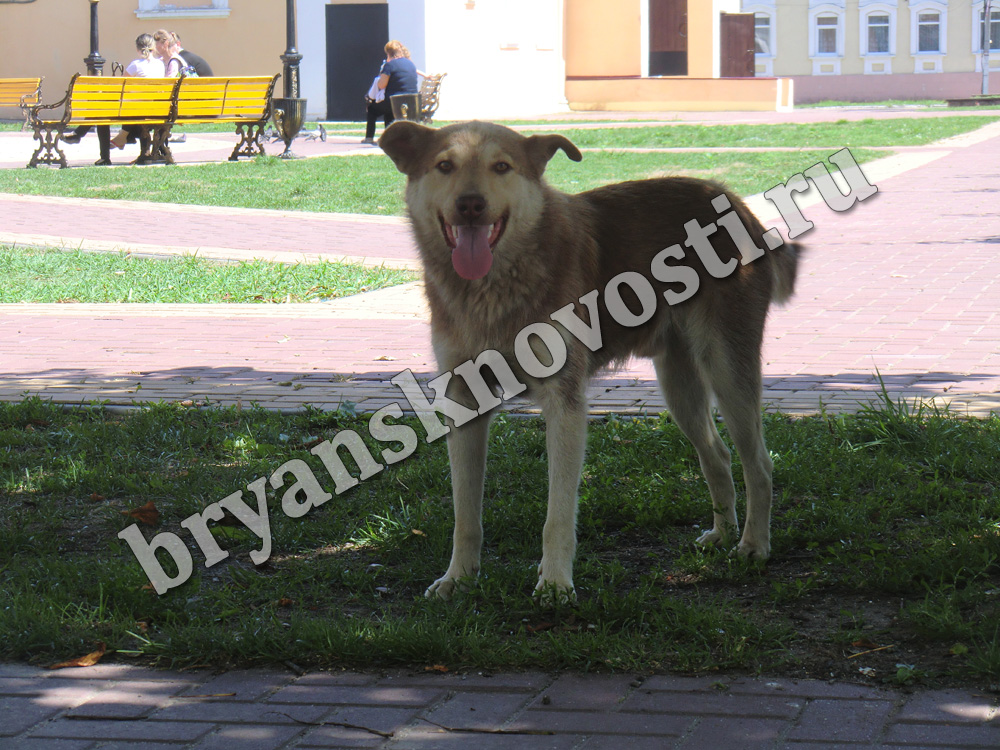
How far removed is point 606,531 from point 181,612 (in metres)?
1.65

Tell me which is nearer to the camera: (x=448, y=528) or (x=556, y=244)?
(x=556, y=244)

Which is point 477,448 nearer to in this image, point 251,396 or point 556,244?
point 556,244

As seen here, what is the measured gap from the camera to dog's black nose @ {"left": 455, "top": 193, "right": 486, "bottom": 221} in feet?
12.0

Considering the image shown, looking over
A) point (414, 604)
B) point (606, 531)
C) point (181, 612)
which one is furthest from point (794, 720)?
point (181, 612)

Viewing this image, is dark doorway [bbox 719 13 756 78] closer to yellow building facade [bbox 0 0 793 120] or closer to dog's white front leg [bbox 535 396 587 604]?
yellow building facade [bbox 0 0 793 120]

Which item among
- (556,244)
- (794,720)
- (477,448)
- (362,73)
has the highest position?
(362,73)

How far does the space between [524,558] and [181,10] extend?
3370cm

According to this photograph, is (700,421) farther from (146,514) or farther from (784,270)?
A: (146,514)

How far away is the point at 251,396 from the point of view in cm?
640

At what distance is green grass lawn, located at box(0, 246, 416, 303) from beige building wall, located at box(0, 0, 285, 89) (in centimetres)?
2485

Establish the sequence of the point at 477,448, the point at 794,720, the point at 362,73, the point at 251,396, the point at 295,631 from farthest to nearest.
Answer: the point at 362,73, the point at 251,396, the point at 477,448, the point at 295,631, the point at 794,720

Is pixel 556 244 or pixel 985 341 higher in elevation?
pixel 556 244

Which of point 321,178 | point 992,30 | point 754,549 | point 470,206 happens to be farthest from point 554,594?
point 992,30

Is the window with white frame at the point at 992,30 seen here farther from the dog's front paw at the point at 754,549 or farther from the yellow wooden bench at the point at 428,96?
the dog's front paw at the point at 754,549
